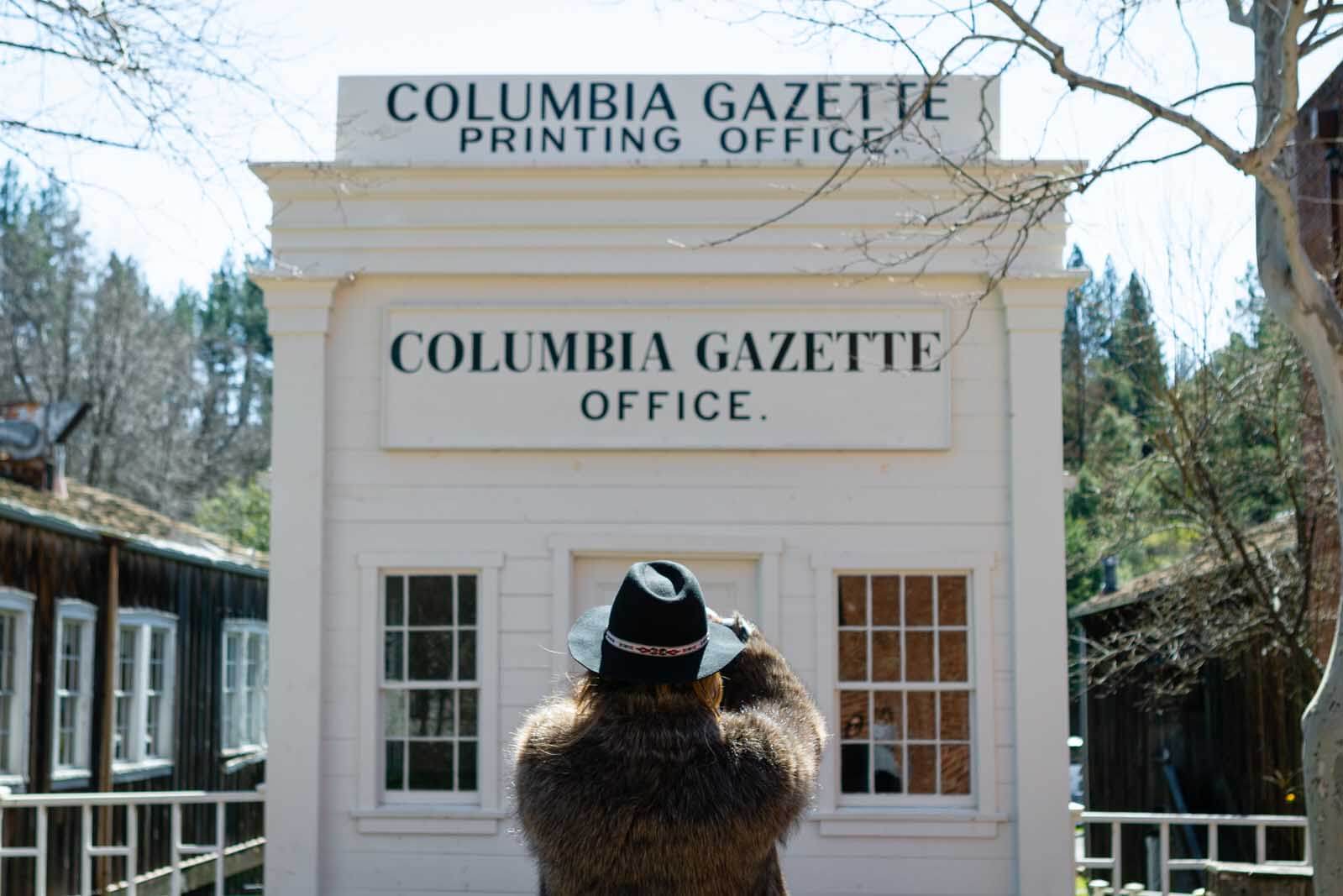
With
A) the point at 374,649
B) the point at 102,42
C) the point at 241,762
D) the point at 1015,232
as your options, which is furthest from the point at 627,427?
the point at 241,762

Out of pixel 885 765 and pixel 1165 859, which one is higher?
pixel 885 765

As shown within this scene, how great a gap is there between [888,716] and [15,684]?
7.33 meters

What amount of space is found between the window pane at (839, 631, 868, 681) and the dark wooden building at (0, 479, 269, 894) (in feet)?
21.7

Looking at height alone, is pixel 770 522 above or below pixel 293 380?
below

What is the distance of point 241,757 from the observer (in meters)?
18.8

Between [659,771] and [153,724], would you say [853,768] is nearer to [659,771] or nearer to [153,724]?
[659,771]

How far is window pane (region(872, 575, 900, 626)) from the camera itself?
920 centimetres

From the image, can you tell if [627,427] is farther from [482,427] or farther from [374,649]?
[374,649]

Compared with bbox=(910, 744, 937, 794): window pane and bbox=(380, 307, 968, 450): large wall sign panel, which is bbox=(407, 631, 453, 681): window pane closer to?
bbox=(380, 307, 968, 450): large wall sign panel

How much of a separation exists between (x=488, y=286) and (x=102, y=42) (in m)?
2.69

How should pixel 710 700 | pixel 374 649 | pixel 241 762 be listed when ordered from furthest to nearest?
pixel 241 762 < pixel 374 649 < pixel 710 700

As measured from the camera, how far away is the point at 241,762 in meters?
18.8

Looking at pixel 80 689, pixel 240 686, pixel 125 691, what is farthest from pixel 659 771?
pixel 240 686

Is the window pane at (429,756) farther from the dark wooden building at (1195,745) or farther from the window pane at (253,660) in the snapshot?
the window pane at (253,660)
